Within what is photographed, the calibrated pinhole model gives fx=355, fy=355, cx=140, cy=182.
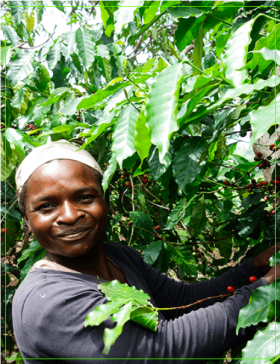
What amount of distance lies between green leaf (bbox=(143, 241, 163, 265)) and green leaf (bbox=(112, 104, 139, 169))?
3.32 ft

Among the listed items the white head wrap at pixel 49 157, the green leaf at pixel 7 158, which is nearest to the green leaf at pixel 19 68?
the green leaf at pixel 7 158

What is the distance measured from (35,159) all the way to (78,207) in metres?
0.26

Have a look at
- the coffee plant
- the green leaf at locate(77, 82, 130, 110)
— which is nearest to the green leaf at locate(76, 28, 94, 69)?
the coffee plant

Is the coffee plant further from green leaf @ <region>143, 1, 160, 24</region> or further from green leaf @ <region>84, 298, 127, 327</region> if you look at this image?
green leaf @ <region>84, 298, 127, 327</region>

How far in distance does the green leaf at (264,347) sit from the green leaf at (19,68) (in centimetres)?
192

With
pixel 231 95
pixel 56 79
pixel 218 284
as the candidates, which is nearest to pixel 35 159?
pixel 231 95

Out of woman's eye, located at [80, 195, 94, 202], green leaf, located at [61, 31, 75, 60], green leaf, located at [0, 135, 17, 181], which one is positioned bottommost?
woman's eye, located at [80, 195, 94, 202]

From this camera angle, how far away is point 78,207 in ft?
4.10

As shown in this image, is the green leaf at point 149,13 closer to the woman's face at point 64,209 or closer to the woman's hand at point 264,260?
the woman's face at point 64,209

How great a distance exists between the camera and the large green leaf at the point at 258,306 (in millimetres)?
978

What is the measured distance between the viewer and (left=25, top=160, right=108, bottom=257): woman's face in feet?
4.00

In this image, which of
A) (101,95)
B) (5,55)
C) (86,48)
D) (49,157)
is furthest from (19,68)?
(101,95)

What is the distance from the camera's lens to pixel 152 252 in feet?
6.54

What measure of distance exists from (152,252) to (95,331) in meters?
0.99
